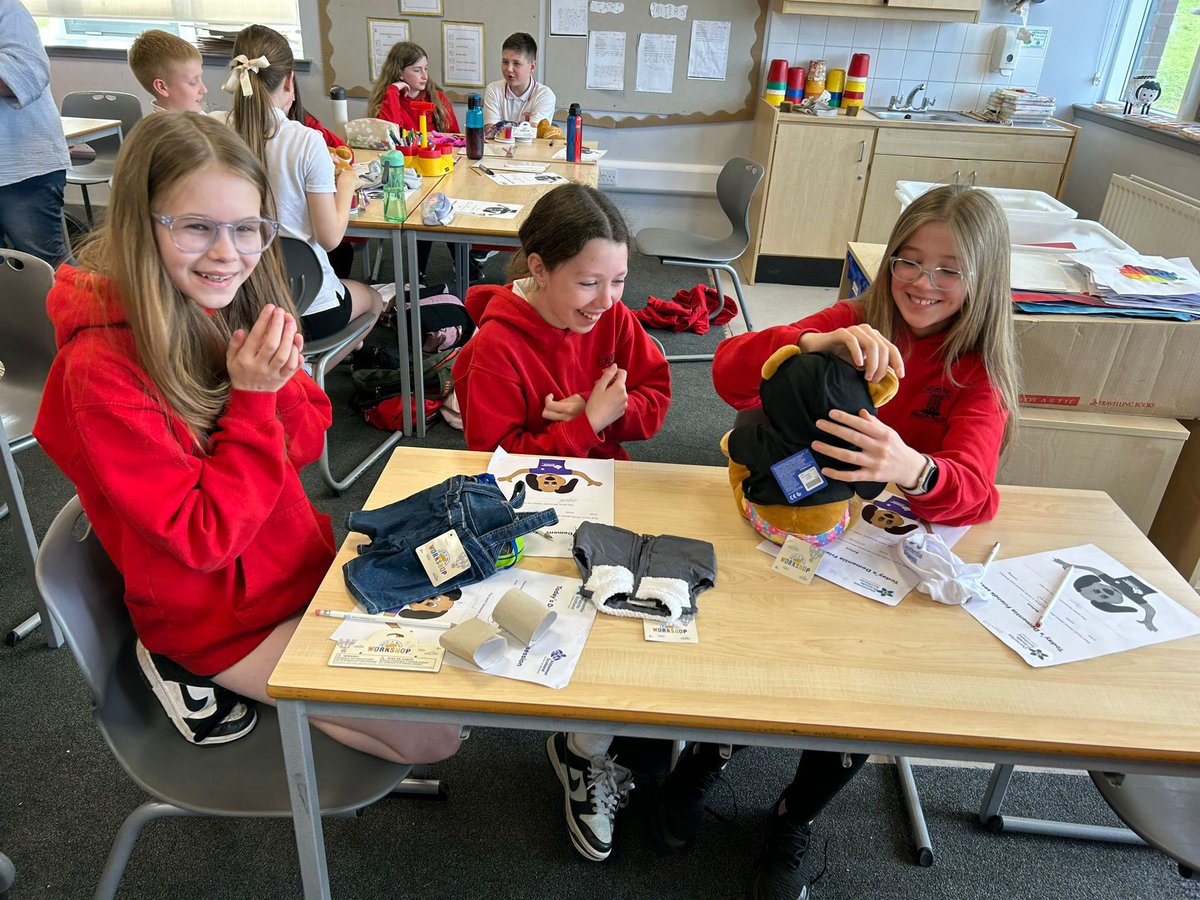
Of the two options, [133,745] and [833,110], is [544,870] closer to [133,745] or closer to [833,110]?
[133,745]

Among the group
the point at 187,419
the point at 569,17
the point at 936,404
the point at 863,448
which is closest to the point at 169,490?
the point at 187,419

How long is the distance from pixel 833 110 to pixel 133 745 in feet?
14.7

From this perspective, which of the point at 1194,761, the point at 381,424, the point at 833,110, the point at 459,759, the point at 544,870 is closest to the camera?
the point at 1194,761

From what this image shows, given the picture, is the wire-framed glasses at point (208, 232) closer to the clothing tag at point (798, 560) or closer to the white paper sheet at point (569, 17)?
the clothing tag at point (798, 560)

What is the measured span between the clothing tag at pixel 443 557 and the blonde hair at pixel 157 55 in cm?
251

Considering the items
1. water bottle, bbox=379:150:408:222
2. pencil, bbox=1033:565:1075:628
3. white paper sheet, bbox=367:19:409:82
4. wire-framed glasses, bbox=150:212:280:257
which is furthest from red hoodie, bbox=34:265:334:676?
white paper sheet, bbox=367:19:409:82

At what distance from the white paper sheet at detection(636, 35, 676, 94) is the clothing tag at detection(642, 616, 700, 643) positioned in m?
4.51

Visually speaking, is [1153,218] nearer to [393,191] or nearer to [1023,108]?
[1023,108]

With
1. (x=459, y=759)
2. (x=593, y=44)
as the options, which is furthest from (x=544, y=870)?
(x=593, y=44)

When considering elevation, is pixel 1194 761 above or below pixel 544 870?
above

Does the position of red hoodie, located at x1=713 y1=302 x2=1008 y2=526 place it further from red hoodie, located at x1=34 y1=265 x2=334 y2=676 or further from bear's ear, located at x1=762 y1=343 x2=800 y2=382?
red hoodie, located at x1=34 y1=265 x2=334 y2=676

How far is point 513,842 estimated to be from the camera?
1533mm

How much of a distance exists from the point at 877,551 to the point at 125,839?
1.17m

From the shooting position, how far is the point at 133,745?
112 cm
